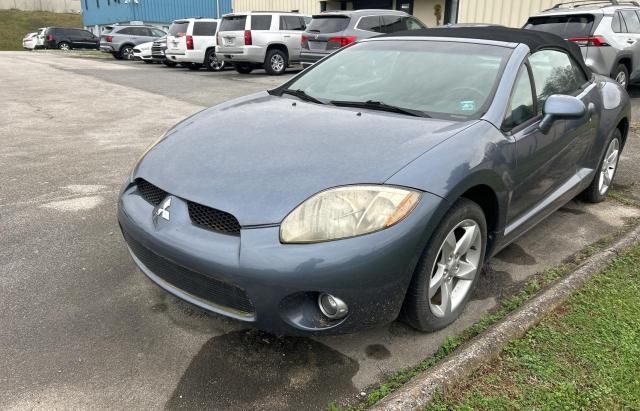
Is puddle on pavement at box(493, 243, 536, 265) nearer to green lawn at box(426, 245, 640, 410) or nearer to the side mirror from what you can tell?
green lawn at box(426, 245, 640, 410)

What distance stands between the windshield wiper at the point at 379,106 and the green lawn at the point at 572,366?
1.33 m

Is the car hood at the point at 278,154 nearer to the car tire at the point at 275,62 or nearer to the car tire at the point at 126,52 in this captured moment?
the car tire at the point at 275,62

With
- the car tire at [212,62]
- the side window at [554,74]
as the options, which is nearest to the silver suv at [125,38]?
the car tire at [212,62]

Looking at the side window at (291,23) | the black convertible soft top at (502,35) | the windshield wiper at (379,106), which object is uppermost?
the side window at (291,23)

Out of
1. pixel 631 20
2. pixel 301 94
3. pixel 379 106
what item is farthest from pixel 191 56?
pixel 379 106

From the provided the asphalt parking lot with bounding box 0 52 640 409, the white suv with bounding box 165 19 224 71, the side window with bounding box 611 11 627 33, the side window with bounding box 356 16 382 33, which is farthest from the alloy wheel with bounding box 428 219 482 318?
the white suv with bounding box 165 19 224 71

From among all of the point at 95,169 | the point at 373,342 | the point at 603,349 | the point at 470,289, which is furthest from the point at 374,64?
the point at 95,169

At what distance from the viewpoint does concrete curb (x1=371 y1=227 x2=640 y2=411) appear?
2.07 meters

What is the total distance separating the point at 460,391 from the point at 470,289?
2.50 ft

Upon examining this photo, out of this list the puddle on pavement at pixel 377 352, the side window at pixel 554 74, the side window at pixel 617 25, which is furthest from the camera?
the side window at pixel 617 25

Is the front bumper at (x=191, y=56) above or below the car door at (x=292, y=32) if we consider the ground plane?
below

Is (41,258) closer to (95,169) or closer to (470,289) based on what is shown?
(95,169)

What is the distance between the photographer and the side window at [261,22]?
49.4 ft

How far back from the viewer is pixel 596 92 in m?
4.04
